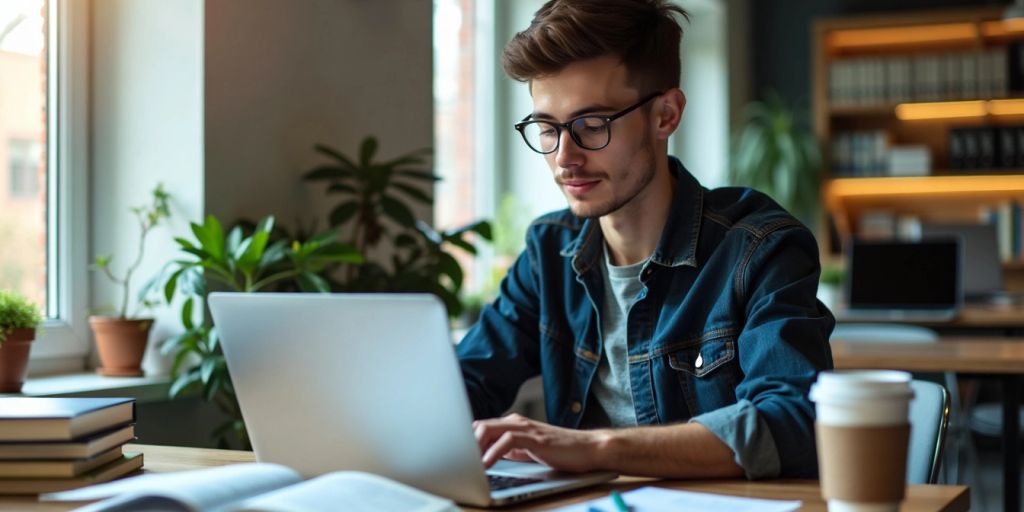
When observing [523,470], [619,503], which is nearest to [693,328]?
[523,470]

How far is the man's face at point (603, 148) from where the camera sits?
1.68 metres

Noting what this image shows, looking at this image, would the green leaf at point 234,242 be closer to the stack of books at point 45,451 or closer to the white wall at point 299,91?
the white wall at point 299,91

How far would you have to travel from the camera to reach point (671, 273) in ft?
5.71

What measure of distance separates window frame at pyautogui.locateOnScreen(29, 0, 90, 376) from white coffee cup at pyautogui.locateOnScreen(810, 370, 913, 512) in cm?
196

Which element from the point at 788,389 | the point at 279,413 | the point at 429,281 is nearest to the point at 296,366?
the point at 279,413

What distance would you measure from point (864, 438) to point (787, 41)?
242 inches

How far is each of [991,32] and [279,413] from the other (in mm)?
5924

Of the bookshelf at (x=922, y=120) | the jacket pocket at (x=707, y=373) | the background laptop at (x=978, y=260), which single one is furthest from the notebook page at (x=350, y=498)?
the bookshelf at (x=922, y=120)

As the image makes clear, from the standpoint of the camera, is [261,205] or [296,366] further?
[261,205]

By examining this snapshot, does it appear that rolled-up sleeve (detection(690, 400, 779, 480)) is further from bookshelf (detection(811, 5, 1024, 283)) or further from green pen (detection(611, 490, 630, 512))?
bookshelf (detection(811, 5, 1024, 283))

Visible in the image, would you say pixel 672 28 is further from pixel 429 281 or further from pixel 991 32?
pixel 991 32

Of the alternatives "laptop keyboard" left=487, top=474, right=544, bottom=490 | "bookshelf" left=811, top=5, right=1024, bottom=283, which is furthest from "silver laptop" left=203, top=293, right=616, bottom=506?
"bookshelf" left=811, top=5, right=1024, bottom=283

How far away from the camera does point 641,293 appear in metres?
1.75

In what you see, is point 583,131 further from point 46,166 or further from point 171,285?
point 46,166
